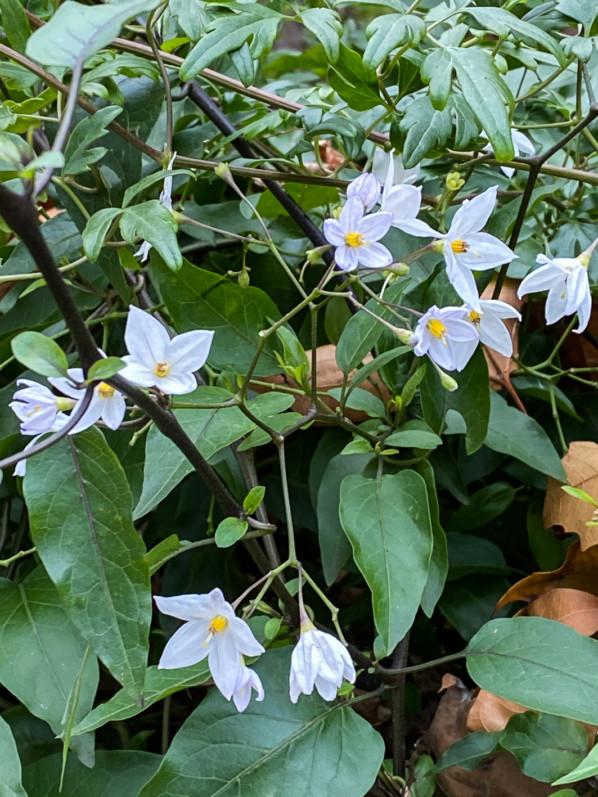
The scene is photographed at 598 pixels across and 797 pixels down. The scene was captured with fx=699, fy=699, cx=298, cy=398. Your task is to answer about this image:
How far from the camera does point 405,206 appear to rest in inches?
17.0

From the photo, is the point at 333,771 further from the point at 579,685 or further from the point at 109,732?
the point at 109,732

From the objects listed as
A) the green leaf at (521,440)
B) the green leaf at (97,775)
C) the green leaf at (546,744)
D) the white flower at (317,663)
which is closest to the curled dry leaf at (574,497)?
the green leaf at (521,440)

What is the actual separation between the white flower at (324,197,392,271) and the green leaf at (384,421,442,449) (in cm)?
13

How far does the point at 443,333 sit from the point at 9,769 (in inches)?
14.9

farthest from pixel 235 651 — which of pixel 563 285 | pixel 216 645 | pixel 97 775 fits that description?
pixel 563 285

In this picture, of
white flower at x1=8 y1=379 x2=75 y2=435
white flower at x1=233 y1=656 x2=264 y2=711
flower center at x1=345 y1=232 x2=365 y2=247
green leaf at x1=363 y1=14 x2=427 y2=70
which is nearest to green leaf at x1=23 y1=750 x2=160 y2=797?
white flower at x1=233 y1=656 x2=264 y2=711

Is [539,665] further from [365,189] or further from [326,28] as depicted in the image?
[326,28]

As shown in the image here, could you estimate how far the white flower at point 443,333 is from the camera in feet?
1.34

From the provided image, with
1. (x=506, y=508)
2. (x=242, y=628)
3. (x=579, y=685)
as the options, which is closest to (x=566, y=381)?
(x=506, y=508)

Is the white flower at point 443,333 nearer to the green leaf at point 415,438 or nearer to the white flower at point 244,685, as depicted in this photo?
the green leaf at point 415,438

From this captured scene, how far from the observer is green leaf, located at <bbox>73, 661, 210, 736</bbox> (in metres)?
0.42

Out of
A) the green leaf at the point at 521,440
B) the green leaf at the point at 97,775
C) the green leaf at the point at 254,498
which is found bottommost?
the green leaf at the point at 97,775

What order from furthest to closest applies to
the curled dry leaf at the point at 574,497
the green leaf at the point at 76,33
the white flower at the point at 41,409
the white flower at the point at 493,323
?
1. the curled dry leaf at the point at 574,497
2. the white flower at the point at 493,323
3. the white flower at the point at 41,409
4. the green leaf at the point at 76,33

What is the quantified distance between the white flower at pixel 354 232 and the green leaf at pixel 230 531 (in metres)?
0.16
